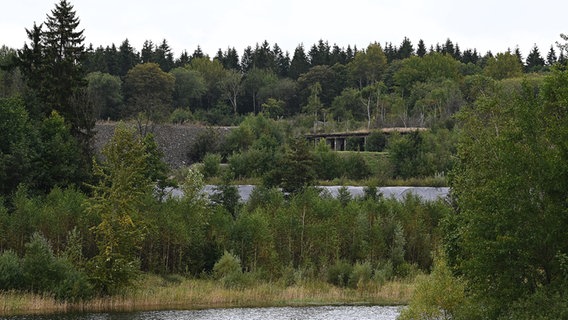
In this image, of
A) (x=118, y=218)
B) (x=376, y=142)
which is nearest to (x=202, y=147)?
(x=376, y=142)

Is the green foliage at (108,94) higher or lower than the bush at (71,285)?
higher

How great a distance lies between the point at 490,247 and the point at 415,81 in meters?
124

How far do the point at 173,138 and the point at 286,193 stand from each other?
37536 mm

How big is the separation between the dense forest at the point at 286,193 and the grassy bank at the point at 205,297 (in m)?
1.15

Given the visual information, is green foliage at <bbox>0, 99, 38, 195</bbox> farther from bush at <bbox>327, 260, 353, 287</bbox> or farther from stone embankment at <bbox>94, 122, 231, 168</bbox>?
stone embankment at <bbox>94, 122, 231, 168</bbox>

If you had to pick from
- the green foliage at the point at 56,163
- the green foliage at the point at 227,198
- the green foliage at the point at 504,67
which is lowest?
the green foliage at the point at 227,198

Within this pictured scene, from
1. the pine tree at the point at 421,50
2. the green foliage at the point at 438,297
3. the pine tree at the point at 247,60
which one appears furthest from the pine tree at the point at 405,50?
the green foliage at the point at 438,297

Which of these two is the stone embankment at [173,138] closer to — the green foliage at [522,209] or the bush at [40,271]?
the bush at [40,271]

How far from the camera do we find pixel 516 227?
98.6 feet

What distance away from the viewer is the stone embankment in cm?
10938

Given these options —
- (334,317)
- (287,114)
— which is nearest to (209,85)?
(287,114)

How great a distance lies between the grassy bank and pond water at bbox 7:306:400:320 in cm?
209

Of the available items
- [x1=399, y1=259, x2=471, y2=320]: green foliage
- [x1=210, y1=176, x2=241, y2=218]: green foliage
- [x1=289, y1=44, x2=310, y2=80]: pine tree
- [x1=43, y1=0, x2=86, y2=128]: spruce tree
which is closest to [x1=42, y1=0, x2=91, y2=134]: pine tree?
[x1=43, y1=0, x2=86, y2=128]: spruce tree

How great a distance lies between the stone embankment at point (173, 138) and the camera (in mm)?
109375
